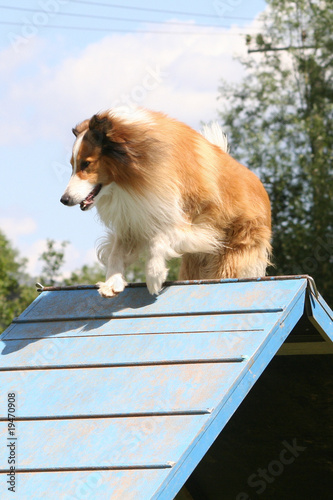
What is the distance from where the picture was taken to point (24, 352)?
142 inches

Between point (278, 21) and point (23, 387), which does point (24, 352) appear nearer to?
point (23, 387)

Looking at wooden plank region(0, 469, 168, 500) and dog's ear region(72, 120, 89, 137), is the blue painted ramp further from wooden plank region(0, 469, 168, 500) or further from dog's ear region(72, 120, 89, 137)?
dog's ear region(72, 120, 89, 137)

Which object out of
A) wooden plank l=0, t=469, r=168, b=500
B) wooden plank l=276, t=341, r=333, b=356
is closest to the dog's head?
wooden plank l=276, t=341, r=333, b=356

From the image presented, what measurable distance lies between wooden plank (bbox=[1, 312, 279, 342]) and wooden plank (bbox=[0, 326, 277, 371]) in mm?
41

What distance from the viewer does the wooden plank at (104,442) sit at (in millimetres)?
2689

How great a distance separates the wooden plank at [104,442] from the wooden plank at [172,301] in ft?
2.69

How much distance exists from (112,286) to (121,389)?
911 mm

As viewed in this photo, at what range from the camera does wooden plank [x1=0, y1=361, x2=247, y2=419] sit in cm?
292

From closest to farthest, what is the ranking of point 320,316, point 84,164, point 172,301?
point 320,316 → point 172,301 → point 84,164

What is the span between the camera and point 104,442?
2832 millimetres

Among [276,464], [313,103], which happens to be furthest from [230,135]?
[276,464]

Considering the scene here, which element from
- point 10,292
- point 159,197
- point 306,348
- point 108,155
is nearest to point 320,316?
point 306,348

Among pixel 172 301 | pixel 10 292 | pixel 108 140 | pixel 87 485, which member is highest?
pixel 10 292

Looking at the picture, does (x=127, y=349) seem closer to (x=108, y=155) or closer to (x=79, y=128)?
(x=108, y=155)
